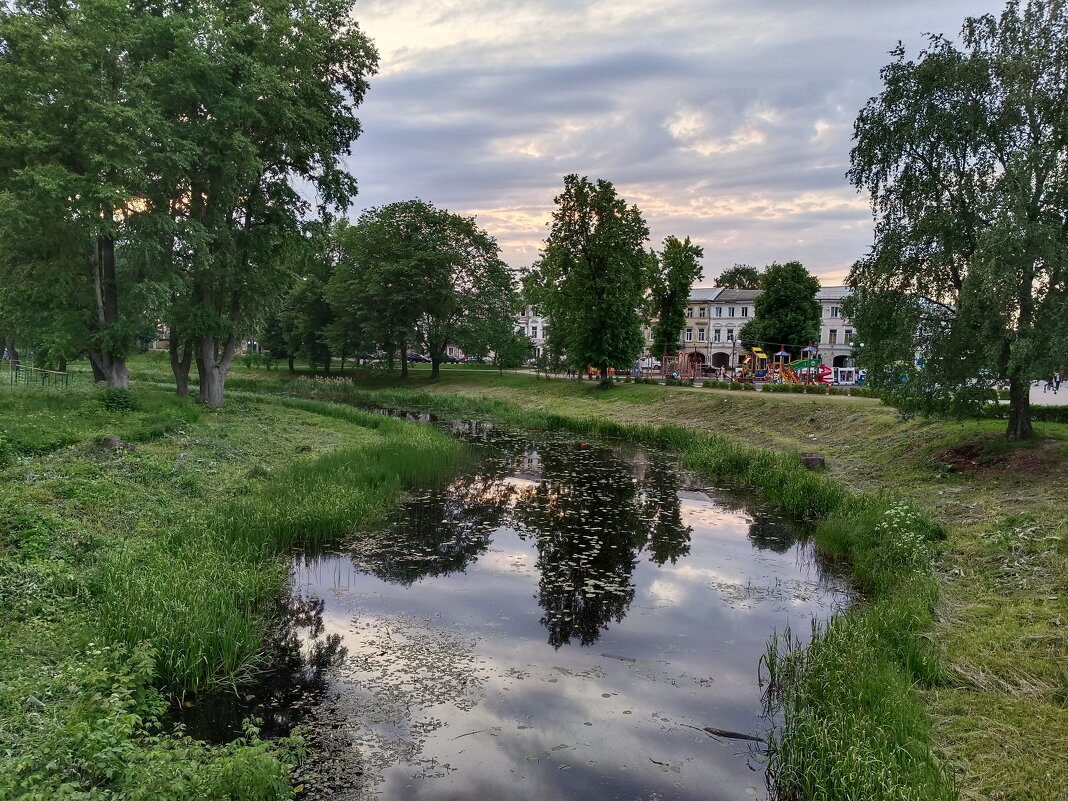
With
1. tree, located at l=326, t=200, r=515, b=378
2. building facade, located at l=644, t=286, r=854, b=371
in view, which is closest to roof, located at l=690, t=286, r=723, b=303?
building facade, located at l=644, t=286, r=854, b=371

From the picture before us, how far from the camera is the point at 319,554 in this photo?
14.3 m

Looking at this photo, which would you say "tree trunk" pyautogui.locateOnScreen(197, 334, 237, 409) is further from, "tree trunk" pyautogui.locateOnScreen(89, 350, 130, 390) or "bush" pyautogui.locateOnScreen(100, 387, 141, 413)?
"bush" pyautogui.locateOnScreen(100, 387, 141, 413)

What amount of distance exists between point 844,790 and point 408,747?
177 inches

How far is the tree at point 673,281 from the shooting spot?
62.0m

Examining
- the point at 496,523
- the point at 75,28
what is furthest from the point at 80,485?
the point at 75,28

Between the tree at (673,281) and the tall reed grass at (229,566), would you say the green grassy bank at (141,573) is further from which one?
the tree at (673,281)

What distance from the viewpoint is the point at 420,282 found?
61.8 metres

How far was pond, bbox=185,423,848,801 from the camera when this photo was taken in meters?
7.38

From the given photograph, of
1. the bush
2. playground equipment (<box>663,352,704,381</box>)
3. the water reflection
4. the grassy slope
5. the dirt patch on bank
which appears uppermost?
playground equipment (<box>663,352,704,381</box>)

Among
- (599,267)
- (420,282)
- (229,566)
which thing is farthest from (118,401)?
(420,282)

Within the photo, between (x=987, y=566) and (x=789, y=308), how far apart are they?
69067 millimetres

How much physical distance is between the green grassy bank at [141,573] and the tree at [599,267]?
29.0m

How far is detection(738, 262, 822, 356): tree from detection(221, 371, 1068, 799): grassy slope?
46.2 meters

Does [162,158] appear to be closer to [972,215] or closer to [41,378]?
[41,378]
